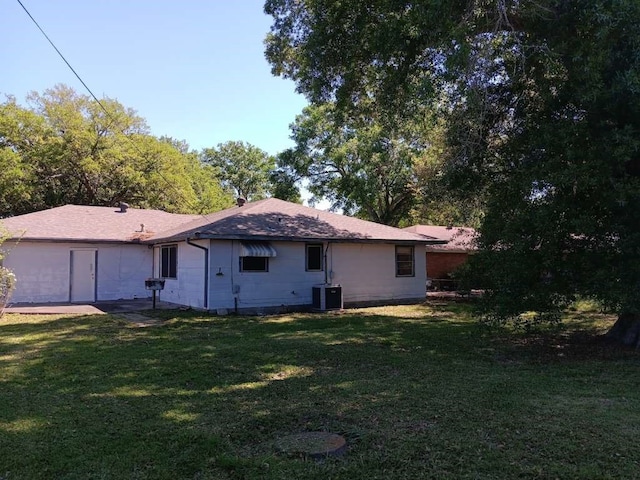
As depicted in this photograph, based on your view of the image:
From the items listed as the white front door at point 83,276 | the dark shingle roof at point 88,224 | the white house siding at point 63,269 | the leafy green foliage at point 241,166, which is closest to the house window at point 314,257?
the dark shingle roof at point 88,224

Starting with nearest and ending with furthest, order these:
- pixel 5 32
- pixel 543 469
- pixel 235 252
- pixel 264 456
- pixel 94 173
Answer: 1. pixel 543 469
2. pixel 264 456
3. pixel 5 32
4. pixel 235 252
5. pixel 94 173

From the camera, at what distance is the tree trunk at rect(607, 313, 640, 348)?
29.7 ft

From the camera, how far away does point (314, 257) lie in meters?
16.5

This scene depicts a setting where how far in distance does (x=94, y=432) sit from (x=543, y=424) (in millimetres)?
4226

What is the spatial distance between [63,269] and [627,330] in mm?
17023

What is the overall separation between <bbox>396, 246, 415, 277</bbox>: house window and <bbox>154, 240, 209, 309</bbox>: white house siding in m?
7.39

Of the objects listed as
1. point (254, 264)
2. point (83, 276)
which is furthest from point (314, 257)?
point (83, 276)

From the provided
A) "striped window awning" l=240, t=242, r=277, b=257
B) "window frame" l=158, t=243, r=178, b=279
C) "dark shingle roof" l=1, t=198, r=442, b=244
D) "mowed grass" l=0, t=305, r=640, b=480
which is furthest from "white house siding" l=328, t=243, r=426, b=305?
"mowed grass" l=0, t=305, r=640, b=480

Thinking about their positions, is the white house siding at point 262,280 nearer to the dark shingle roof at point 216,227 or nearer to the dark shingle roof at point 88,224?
the dark shingle roof at point 216,227

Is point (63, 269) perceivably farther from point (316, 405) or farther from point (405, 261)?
point (316, 405)

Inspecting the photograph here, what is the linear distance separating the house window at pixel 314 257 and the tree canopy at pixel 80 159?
16113 mm

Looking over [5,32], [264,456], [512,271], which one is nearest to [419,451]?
[264,456]

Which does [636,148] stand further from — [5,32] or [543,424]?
[5,32]

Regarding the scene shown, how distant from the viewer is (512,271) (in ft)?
26.3
